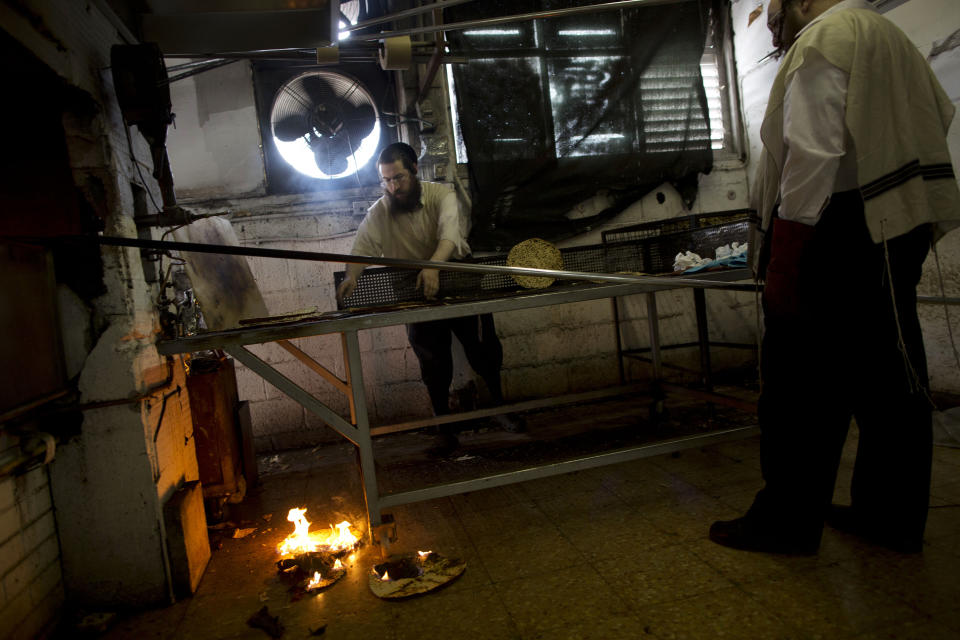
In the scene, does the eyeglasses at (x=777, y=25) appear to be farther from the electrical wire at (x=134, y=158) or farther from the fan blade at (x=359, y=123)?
the fan blade at (x=359, y=123)

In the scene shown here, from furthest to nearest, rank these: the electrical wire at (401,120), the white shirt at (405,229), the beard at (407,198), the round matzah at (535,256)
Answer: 1. the electrical wire at (401,120)
2. the white shirt at (405,229)
3. the beard at (407,198)
4. the round matzah at (535,256)

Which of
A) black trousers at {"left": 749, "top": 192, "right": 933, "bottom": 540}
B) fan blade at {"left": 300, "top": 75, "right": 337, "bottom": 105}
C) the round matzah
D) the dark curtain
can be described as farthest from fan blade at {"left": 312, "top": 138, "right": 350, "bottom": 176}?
black trousers at {"left": 749, "top": 192, "right": 933, "bottom": 540}

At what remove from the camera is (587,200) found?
5105 millimetres

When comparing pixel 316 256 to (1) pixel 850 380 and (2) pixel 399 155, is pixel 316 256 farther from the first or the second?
(1) pixel 850 380

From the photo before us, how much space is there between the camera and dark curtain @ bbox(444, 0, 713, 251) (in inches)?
188

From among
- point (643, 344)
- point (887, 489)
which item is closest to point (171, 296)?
point (887, 489)

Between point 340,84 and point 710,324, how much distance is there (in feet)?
13.7

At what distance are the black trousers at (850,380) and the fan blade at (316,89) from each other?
404 centimetres

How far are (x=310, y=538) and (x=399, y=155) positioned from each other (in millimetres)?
2626

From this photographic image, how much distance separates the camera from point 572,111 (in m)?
4.95

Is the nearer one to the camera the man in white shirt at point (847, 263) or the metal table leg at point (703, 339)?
the man in white shirt at point (847, 263)

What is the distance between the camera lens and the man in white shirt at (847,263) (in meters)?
1.76

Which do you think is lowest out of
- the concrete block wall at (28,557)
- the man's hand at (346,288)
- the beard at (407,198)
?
the concrete block wall at (28,557)

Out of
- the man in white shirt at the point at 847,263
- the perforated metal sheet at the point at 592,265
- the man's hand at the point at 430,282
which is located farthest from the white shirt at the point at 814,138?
the man's hand at the point at 430,282
